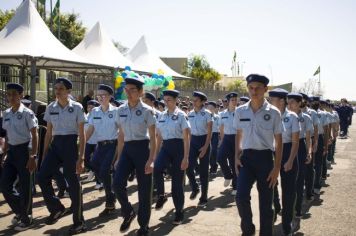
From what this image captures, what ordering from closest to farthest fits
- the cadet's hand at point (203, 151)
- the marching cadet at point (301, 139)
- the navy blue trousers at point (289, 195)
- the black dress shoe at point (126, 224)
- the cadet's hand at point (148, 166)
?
the cadet's hand at point (148, 166), the black dress shoe at point (126, 224), the navy blue trousers at point (289, 195), the marching cadet at point (301, 139), the cadet's hand at point (203, 151)

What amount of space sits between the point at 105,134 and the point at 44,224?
1.98 m

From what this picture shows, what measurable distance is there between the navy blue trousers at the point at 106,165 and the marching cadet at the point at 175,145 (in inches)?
33.8

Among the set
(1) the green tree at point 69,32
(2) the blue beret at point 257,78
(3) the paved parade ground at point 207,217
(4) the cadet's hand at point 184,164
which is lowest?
(3) the paved parade ground at point 207,217

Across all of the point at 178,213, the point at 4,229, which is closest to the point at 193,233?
the point at 178,213

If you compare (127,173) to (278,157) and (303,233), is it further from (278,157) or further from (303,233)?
(303,233)

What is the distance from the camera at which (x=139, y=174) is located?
5.68m

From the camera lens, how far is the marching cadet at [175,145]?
671 cm

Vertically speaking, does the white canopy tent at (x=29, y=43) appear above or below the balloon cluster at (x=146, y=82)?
above

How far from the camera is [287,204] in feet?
19.7

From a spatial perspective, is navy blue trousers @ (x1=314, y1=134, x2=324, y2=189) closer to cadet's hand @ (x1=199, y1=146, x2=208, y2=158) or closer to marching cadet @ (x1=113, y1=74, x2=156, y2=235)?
cadet's hand @ (x1=199, y1=146, x2=208, y2=158)

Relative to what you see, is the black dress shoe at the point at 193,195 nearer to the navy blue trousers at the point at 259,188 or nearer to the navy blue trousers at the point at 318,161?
the navy blue trousers at the point at 318,161

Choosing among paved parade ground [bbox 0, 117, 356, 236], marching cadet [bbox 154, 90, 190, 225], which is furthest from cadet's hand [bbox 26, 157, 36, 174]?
marching cadet [bbox 154, 90, 190, 225]

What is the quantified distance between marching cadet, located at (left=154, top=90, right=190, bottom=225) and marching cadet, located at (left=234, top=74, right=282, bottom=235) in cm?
187

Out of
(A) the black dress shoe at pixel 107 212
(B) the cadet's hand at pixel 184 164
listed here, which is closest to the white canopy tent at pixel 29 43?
(A) the black dress shoe at pixel 107 212
